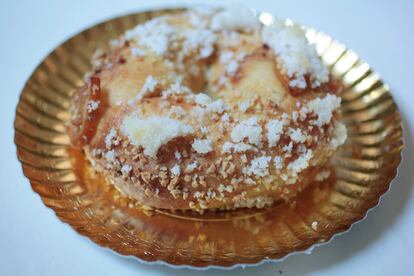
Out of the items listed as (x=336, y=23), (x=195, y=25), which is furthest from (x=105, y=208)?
(x=336, y=23)

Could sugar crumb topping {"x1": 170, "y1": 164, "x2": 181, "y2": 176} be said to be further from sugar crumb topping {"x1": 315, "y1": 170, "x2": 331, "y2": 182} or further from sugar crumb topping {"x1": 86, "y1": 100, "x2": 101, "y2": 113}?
sugar crumb topping {"x1": 315, "y1": 170, "x2": 331, "y2": 182}

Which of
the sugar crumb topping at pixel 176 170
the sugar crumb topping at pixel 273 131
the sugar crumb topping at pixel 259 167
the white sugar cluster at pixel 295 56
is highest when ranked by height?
the white sugar cluster at pixel 295 56

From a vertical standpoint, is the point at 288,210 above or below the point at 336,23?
below

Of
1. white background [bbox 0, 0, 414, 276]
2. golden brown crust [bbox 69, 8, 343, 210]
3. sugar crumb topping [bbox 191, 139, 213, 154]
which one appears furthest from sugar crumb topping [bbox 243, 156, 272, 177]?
white background [bbox 0, 0, 414, 276]

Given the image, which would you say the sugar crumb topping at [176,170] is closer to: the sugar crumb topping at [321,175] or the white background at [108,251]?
the white background at [108,251]

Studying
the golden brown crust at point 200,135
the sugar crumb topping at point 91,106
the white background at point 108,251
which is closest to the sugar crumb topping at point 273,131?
the golden brown crust at point 200,135

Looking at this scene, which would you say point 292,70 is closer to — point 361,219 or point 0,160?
point 361,219
